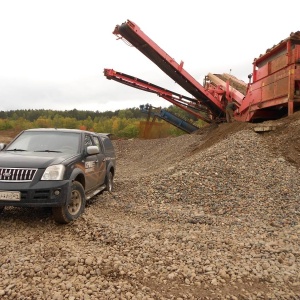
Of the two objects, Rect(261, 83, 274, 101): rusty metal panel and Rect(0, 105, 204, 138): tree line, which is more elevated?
Rect(0, 105, 204, 138): tree line

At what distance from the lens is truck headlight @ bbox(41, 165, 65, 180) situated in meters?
5.04

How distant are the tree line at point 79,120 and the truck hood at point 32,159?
36093mm

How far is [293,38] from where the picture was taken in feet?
35.2

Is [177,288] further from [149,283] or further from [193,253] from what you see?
[193,253]

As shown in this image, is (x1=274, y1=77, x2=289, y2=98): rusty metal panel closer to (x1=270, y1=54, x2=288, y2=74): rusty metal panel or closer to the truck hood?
(x1=270, y1=54, x2=288, y2=74): rusty metal panel

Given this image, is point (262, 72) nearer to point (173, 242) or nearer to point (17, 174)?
point (173, 242)

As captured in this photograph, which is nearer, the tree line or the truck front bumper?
the truck front bumper

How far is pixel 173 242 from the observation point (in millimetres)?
4762

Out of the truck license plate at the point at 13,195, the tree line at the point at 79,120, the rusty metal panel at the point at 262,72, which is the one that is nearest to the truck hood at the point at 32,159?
the truck license plate at the point at 13,195

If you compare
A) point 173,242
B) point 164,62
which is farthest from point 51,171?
point 164,62

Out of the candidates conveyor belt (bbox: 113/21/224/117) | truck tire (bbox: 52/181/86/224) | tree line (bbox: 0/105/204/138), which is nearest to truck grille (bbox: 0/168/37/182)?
truck tire (bbox: 52/181/86/224)

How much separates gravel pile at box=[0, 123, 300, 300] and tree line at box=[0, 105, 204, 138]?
34.4 m

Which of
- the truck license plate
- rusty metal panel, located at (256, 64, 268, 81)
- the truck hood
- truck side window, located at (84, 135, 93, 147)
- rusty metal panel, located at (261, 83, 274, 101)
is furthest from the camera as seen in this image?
rusty metal panel, located at (256, 64, 268, 81)

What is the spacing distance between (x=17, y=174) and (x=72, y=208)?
1101mm
